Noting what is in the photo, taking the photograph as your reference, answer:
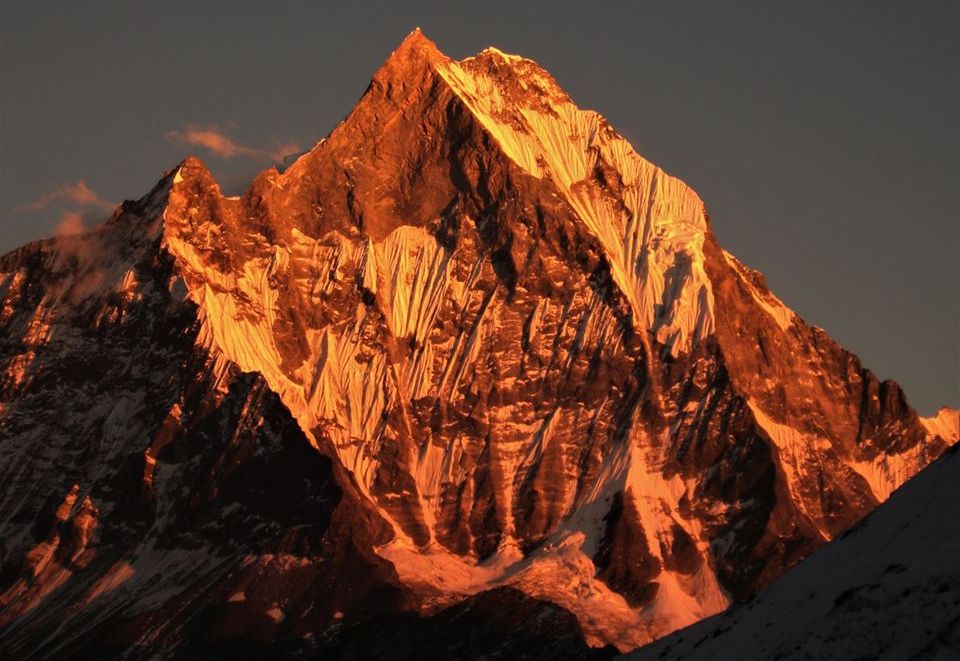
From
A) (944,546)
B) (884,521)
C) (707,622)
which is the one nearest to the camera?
(944,546)

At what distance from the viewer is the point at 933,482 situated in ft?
458

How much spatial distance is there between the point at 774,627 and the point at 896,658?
15036 mm

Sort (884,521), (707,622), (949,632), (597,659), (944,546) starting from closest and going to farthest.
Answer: (949,632)
(944,546)
(884,521)
(707,622)
(597,659)

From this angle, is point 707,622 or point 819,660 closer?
point 819,660

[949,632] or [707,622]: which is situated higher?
[707,622]

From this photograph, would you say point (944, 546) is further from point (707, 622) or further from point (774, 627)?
point (707, 622)

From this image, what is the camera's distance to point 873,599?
131500mm

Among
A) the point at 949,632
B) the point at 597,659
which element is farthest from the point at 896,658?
the point at 597,659

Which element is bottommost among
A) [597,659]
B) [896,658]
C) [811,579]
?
[896,658]

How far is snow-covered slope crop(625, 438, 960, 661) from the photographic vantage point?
127 m

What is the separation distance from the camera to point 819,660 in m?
130

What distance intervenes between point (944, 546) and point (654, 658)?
2607 cm

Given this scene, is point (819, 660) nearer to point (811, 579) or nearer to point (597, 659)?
point (811, 579)

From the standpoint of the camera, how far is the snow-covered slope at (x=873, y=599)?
415ft
